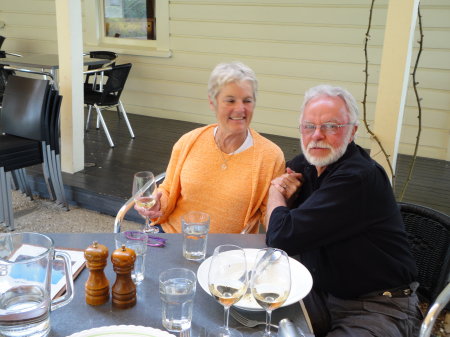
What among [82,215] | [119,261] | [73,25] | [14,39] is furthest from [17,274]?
[14,39]

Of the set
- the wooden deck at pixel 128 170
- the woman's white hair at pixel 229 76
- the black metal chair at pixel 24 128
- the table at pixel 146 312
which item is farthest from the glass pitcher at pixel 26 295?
the wooden deck at pixel 128 170

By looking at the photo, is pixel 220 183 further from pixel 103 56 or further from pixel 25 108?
pixel 103 56

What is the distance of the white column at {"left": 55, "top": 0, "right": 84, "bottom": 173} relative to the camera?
12.6 feet

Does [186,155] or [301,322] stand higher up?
[186,155]

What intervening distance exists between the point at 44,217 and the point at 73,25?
162 cm

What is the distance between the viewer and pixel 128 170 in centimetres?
430

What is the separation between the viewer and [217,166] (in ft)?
6.57

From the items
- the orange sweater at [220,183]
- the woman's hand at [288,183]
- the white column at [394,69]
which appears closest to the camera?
the woman's hand at [288,183]

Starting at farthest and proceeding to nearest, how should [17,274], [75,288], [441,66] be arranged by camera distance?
[441,66]
[75,288]
[17,274]

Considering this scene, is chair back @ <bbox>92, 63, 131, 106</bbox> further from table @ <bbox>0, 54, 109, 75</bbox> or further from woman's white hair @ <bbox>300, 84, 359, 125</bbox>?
woman's white hair @ <bbox>300, 84, 359, 125</bbox>

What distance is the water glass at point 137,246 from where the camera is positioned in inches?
50.3

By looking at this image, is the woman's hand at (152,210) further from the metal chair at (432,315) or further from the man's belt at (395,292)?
the metal chair at (432,315)

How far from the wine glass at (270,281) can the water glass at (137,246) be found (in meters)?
0.36

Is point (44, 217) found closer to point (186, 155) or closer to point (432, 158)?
point (186, 155)
